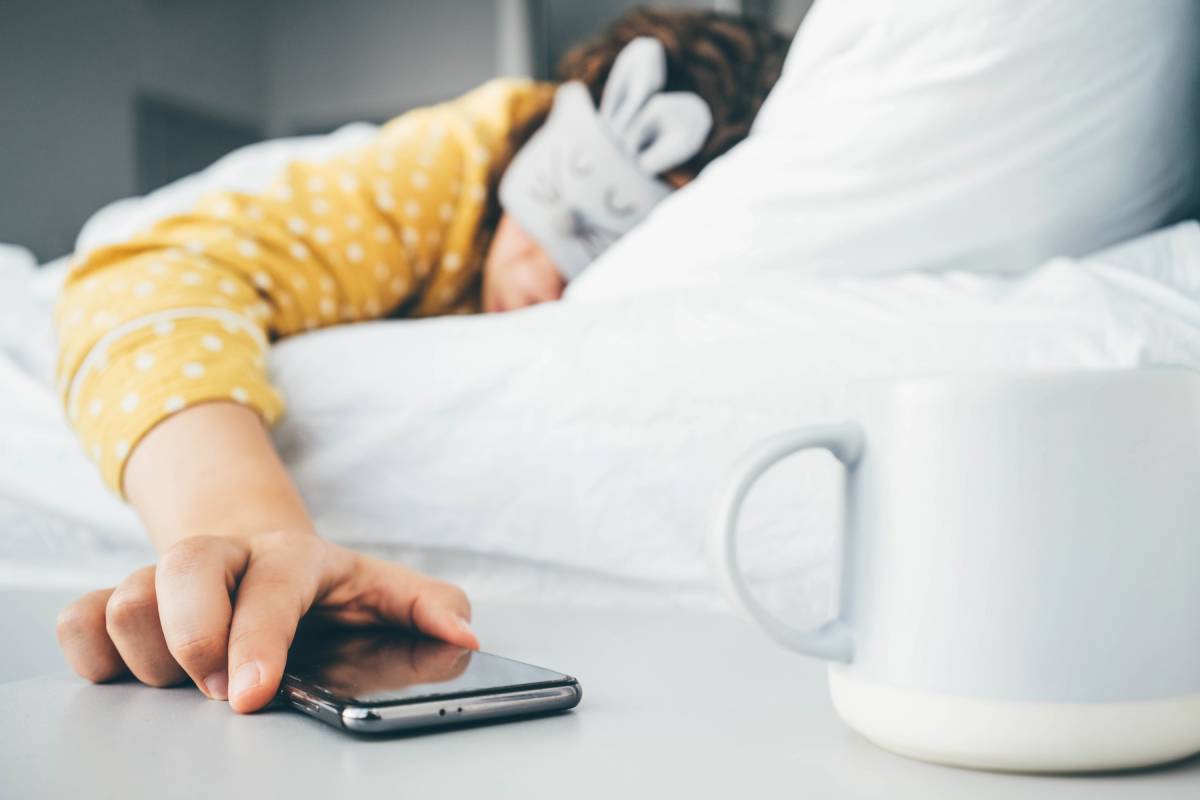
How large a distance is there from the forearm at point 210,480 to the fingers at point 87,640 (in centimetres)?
10

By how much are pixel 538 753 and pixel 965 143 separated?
441 millimetres

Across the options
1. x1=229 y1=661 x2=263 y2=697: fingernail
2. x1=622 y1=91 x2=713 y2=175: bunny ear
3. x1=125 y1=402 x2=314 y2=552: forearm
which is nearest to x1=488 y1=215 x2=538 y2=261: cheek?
x1=622 y1=91 x2=713 y2=175: bunny ear

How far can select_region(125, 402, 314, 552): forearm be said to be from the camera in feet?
1.68

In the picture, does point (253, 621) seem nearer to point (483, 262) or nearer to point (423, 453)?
point (423, 453)

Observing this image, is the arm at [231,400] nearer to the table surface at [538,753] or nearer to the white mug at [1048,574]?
the table surface at [538,753]

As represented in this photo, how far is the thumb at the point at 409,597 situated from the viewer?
0.44 m

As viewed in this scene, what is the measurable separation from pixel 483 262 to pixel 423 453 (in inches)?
15.4

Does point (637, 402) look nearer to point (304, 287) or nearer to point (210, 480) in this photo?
point (210, 480)

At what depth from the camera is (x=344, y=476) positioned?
62 centimetres

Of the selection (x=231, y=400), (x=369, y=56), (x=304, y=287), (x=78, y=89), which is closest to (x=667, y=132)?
(x=304, y=287)

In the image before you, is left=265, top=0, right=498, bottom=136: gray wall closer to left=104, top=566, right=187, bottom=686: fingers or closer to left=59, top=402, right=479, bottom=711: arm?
left=59, top=402, right=479, bottom=711: arm

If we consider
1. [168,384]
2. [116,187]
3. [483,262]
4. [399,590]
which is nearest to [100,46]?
[116,187]

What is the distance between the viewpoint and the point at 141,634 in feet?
1.24

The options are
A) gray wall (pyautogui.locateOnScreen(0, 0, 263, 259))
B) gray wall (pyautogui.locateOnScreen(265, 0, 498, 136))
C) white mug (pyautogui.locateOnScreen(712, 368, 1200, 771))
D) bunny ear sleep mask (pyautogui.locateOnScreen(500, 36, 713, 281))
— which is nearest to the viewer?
white mug (pyautogui.locateOnScreen(712, 368, 1200, 771))
